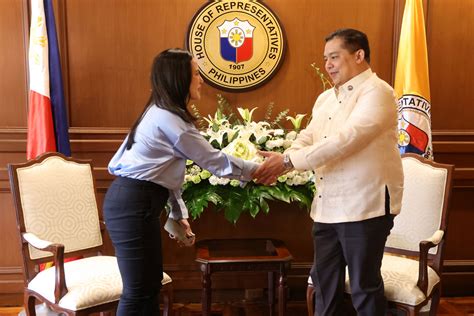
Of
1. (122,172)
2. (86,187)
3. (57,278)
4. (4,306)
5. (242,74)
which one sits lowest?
(4,306)

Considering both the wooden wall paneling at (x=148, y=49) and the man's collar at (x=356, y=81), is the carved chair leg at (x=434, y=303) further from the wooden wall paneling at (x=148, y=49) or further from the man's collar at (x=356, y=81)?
the wooden wall paneling at (x=148, y=49)

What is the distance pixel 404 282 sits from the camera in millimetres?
2180

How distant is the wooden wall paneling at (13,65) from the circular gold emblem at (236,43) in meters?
1.08

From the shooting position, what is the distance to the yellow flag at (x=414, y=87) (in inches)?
115

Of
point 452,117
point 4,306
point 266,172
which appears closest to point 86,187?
point 266,172

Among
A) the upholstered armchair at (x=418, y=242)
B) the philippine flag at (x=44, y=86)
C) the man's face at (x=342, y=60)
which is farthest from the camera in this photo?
the philippine flag at (x=44, y=86)

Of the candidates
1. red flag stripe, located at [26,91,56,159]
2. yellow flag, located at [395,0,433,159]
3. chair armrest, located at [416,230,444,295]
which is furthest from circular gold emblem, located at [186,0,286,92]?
chair armrest, located at [416,230,444,295]

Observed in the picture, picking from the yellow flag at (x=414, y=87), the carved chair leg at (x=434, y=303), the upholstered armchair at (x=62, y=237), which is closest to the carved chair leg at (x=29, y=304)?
the upholstered armchair at (x=62, y=237)

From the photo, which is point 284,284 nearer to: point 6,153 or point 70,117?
point 70,117

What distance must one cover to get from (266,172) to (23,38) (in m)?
1.92

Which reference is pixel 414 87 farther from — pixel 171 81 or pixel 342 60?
pixel 171 81

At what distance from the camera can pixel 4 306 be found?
124 inches

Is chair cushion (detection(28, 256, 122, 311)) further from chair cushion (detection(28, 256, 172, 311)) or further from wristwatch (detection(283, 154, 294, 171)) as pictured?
wristwatch (detection(283, 154, 294, 171))

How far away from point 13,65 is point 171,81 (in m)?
1.75
